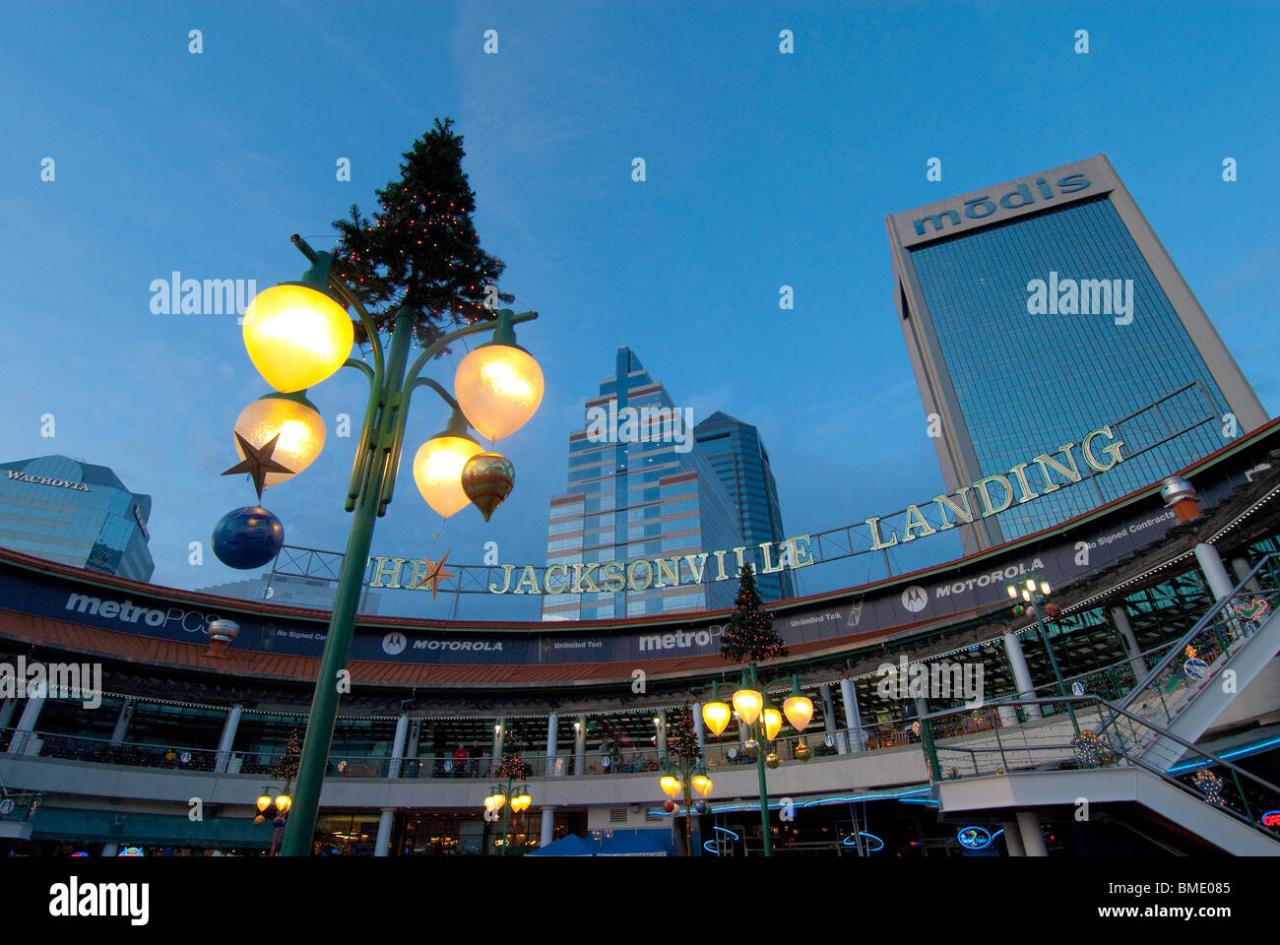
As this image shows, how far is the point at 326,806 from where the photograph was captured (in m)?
24.2

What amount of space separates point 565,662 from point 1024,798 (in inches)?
953

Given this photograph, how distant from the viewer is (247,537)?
460cm

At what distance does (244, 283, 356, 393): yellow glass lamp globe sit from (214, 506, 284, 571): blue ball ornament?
1.34 metres

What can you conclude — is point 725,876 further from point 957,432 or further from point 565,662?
point 957,432

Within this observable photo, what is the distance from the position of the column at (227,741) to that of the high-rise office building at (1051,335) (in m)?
90.9

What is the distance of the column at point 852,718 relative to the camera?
20891 mm

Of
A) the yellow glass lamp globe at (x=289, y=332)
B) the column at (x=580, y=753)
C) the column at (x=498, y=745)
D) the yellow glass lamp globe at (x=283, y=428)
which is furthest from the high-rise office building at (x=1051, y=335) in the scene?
the yellow glass lamp globe at (x=289, y=332)

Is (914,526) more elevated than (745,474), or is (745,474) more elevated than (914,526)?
(745,474)

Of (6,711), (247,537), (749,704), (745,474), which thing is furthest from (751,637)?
(745,474)

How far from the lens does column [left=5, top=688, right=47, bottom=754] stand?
2077 centimetres

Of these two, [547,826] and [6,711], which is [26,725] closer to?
[6,711]

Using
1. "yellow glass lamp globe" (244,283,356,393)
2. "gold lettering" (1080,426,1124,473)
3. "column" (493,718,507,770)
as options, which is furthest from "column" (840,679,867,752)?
"yellow glass lamp globe" (244,283,356,393)

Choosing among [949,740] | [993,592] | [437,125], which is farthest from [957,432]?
[437,125]

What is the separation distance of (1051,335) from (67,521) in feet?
615
